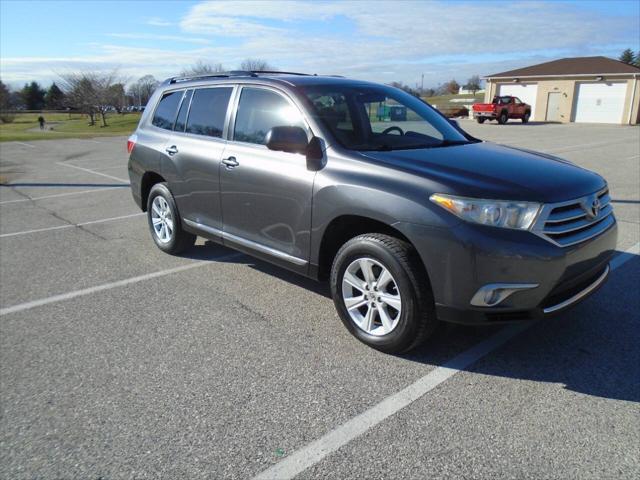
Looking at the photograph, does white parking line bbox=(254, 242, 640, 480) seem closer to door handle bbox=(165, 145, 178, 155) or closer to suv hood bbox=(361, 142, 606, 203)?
suv hood bbox=(361, 142, 606, 203)

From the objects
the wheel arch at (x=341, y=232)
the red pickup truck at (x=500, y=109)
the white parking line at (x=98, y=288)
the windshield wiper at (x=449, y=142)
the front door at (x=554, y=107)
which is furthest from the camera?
the front door at (x=554, y=107)

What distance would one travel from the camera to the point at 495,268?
297 centimetres

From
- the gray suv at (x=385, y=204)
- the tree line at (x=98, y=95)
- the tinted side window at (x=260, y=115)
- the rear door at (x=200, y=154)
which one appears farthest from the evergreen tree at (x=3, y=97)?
the tinted side window at (x=260, y=115)

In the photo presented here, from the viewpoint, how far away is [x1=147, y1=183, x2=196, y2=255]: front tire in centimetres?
552

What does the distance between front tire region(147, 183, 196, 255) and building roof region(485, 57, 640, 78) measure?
131ft

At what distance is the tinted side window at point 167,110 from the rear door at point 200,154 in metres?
0.16

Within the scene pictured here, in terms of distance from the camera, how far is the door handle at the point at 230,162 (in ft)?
14.6

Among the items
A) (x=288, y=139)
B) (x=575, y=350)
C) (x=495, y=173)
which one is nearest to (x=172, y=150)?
(x=288, y=139)

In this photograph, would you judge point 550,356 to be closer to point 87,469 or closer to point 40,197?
point 87,469

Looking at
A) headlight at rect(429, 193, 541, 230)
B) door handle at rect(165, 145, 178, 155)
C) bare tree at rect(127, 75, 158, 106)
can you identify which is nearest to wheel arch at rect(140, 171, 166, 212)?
door handle at rect(165, 145, 178, 155)

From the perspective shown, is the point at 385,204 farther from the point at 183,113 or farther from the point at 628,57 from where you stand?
the point at 628,57

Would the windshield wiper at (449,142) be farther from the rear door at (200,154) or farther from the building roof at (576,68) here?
the building roof at (576,68)

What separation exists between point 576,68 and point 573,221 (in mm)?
43231

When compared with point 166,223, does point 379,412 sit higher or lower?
lower
